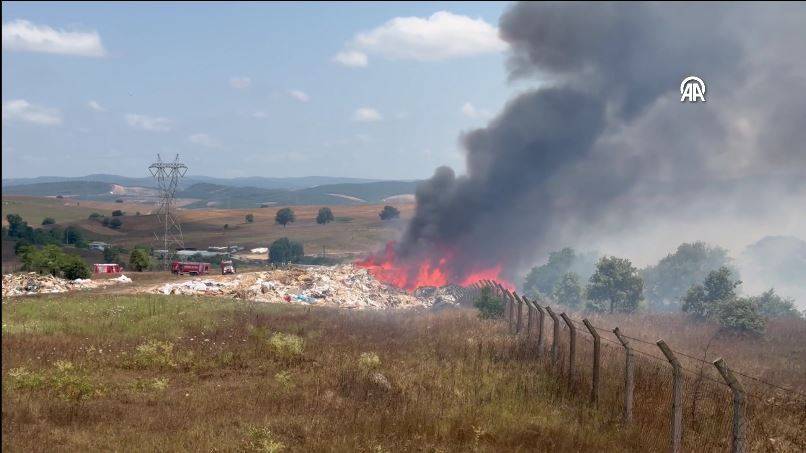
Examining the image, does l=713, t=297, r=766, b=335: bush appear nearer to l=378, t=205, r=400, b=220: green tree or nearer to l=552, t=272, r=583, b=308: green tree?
l=552, t=272, r=583, b=308: green tree

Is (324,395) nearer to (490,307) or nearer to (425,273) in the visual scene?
(490,307)

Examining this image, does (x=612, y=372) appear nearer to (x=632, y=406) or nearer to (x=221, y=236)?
(x=632, y=406)

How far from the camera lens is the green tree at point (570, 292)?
5512 centimetres

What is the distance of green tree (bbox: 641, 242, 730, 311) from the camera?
207 ft

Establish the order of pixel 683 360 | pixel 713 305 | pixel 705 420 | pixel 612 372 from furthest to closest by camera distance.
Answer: pixel 713 305 < pixel 683 360 < pixel 612 372 < pixel 705 420

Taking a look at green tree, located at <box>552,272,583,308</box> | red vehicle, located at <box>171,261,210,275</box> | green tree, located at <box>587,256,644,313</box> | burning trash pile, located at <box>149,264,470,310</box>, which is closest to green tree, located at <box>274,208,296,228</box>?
red vehicle, located at <box>171,261,210,275</box>

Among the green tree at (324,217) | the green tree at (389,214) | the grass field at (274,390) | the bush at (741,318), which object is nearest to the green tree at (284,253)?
the green tree at (389,214)

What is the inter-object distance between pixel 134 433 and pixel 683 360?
17.4m

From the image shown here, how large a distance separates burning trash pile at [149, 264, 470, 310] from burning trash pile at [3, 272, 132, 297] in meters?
4.91

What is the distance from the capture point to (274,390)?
15906 millimetres

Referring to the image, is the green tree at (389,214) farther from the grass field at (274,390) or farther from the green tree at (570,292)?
the grass field at (274,390)

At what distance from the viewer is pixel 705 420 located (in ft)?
43.4

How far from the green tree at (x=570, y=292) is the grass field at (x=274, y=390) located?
30.6m

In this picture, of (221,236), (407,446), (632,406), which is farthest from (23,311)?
(221,236)
